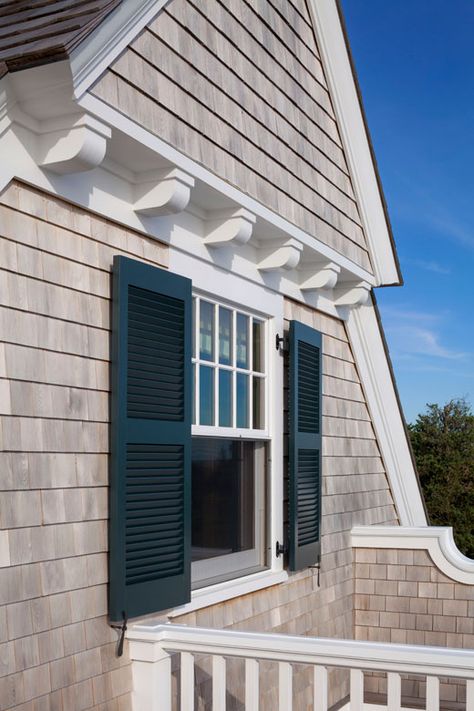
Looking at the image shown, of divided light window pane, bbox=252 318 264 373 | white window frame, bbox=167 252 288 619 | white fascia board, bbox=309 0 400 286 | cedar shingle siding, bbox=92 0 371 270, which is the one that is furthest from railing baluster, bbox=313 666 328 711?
white fascia board, bbox=309 0 400 286

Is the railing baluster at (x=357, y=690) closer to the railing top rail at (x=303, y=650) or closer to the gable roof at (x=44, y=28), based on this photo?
the railing top rail at (x=303, y=650)

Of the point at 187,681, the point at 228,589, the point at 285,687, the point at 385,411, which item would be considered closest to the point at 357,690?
the point at 285,687

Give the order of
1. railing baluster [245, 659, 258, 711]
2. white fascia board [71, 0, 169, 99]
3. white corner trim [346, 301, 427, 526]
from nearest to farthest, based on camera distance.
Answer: white fascia board [71, 0, 169, 99]
railing baluster [245, 659, 258, 711]
white corner trim [346, 301, 427, 526]

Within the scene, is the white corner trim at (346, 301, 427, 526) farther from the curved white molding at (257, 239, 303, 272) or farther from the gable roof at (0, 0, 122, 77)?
the gable roof at (0, 0, 122, 77)

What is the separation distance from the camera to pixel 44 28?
3086 mm

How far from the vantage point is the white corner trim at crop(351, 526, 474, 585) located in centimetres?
600

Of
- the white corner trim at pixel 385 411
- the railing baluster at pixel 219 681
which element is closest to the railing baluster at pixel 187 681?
the railing baluster at pixel 219 681

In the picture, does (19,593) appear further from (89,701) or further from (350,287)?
(350,287)

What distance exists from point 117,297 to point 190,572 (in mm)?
1331

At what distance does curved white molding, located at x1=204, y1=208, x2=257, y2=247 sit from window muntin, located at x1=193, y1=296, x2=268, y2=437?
0.31m

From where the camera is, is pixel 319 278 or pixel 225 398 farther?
pixel 319 278

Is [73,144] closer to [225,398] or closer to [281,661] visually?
[225,398]

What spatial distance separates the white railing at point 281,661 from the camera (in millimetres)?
3203

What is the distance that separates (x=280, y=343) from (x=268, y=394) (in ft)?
1.07
